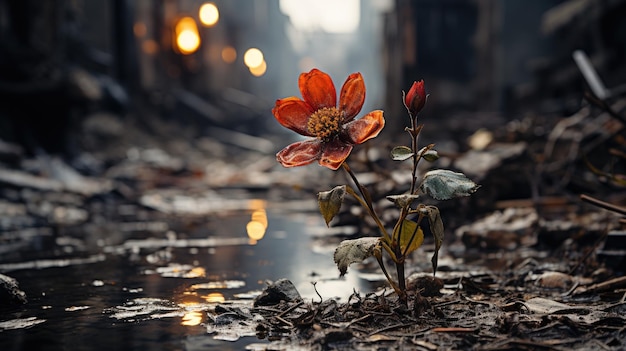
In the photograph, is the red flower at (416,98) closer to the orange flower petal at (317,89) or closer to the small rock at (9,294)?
the orange flower petal at (317,89)

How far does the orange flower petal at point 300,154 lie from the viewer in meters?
2.26

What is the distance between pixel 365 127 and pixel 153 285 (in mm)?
1333

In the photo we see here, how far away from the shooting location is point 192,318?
2.28 metres

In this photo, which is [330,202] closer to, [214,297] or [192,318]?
[192,318]

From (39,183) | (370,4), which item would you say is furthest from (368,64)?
(39,183)

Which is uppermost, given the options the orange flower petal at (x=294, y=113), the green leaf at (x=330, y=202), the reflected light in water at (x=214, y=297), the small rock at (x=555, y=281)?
the orange flower petal at (x=294, y=113)

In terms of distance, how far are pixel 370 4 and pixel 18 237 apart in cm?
6015

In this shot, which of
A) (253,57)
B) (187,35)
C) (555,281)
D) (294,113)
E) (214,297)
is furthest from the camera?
(253,57)

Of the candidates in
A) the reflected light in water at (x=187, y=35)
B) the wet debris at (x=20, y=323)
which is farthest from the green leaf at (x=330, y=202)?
the reflected light in water at (x=187, y=35)

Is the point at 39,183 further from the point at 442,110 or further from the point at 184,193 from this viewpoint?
the point at 442,110

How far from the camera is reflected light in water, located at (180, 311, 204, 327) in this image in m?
2.20

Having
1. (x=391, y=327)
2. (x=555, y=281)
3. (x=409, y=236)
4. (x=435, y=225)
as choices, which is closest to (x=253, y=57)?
(x=555, y=281)

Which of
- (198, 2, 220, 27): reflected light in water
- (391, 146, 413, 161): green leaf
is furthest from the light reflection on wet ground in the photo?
(198, 2, 220, 27): reflected light in water

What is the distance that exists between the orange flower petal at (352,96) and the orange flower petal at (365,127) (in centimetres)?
7
